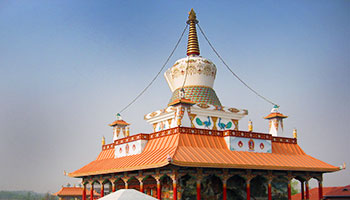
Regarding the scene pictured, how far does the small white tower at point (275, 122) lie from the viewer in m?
35.8

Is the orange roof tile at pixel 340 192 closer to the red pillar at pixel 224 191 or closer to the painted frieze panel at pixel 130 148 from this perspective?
the red pillar at pixel 224 191

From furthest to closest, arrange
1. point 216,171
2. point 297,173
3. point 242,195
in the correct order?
1. point 297,173
2. point 242,195
3. point 216,171

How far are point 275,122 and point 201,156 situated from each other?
12241 mm

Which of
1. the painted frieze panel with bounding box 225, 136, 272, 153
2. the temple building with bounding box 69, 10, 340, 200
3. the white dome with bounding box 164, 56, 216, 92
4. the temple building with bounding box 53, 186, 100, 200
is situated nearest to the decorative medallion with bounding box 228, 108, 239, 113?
the temple building with bounding box 69, 10, 340, 200

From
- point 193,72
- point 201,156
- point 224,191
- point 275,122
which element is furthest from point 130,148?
point 275,122

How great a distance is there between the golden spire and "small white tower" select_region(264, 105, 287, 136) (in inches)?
354

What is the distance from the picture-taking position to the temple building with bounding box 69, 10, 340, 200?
87.1ft

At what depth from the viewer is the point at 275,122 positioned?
118 feet

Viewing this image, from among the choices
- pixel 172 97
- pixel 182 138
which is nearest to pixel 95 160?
pixel 172 97

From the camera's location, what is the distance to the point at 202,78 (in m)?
37.0

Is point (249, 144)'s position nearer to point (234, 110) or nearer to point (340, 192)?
point (234, 110)

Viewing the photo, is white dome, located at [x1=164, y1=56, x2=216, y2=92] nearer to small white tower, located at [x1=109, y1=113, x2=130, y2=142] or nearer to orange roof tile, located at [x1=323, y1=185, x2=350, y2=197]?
small white tower, located at [x1=109, y1=113, x2=130, y2=142]

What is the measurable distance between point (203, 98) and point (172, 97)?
2.98 meters

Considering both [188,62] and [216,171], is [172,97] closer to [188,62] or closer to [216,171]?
[188,62]
